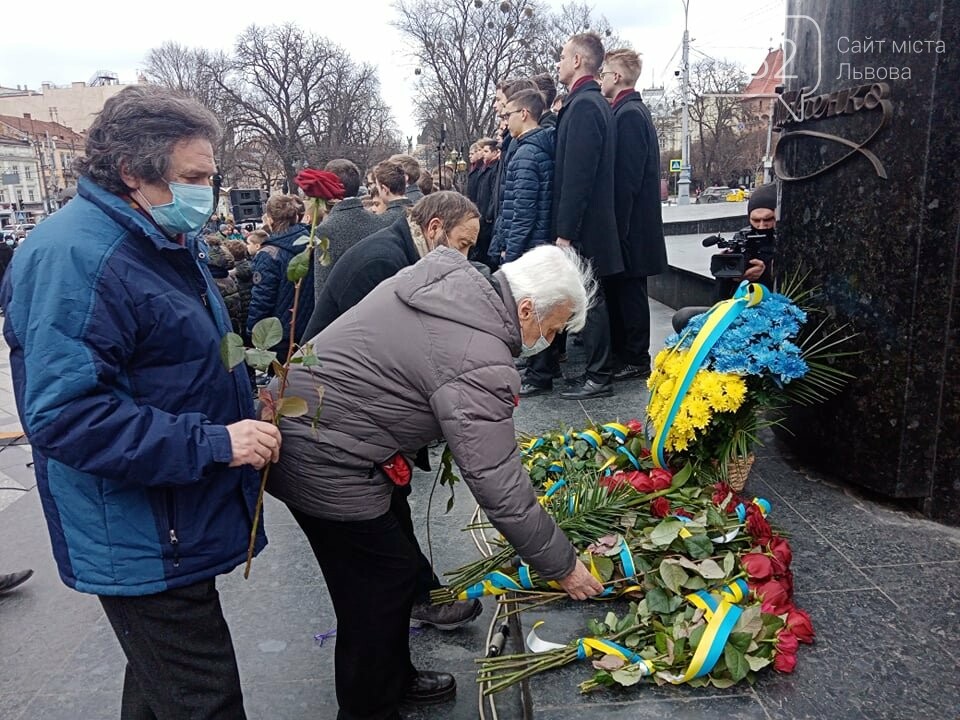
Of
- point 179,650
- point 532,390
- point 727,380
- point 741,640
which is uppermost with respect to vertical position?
point 727,380

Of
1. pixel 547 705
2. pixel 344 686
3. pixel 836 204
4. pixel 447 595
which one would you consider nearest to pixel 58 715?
pixel 344 686

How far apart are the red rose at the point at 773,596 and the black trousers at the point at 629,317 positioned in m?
3.13

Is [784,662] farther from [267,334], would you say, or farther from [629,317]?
[629,317]

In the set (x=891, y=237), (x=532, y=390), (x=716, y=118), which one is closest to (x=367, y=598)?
(x=891, y=237)

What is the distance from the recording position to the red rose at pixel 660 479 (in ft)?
9.80

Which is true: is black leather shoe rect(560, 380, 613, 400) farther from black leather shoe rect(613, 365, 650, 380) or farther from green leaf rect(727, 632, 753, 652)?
green leaf rect(727, 632, 753, 652)

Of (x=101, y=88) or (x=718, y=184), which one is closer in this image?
(x=718, y=184)

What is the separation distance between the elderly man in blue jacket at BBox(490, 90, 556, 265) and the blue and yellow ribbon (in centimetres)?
212

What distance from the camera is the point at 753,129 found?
187 feet

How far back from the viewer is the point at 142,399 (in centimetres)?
166

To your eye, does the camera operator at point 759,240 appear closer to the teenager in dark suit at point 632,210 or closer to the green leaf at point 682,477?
the teenager in dark suit at point 632,210

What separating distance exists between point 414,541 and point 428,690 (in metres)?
0.48

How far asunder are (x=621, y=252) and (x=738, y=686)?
137 inches

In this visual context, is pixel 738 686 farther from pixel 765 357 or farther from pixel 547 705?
pixel 765 357
